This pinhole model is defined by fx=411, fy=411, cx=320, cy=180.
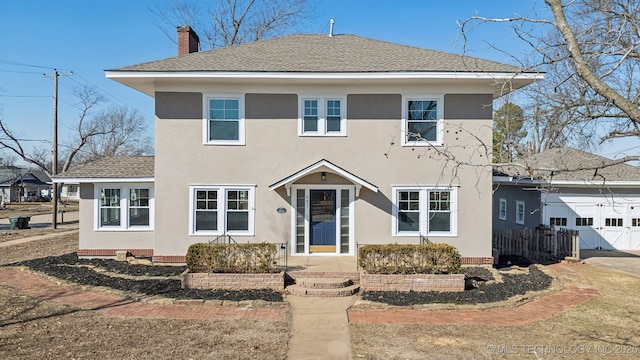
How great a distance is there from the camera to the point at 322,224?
13125 mm

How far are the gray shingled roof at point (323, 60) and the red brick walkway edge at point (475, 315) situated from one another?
245 inches

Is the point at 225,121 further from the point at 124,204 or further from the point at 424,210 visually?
the point at 424,210

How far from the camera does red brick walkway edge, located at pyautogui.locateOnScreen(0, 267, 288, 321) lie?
27.4 ft

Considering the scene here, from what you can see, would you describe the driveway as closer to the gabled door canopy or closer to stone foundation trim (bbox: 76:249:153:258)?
the gabled door canopy

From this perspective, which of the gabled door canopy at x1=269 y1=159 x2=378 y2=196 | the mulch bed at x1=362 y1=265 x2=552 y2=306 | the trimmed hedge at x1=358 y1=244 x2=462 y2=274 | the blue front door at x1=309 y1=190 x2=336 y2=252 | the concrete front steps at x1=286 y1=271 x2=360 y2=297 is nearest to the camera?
the mulch bed at x1=362 y1=265 x2=552 y2=306

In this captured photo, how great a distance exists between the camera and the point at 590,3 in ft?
41.1

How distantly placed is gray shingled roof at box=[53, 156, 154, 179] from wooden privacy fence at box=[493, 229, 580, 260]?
13.0 metres

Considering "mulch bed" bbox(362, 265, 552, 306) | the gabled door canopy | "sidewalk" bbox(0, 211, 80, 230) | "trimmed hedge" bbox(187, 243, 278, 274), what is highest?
the gabled door canopy

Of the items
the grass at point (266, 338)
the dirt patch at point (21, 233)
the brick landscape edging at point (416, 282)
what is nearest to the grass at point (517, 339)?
the grass at point (266, 338)

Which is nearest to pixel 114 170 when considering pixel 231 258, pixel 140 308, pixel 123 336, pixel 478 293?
pixel 231 258

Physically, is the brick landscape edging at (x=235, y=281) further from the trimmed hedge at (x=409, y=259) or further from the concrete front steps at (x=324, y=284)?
the trimmed hedge at (x=409, y=259)

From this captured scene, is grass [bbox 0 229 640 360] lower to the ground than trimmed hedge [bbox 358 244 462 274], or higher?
lower

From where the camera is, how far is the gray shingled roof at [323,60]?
489 inches

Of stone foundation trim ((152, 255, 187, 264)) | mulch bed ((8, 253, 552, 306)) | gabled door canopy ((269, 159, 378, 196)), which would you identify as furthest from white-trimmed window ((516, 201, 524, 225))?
stone foundation trim ((152, 255, 187, 264))
